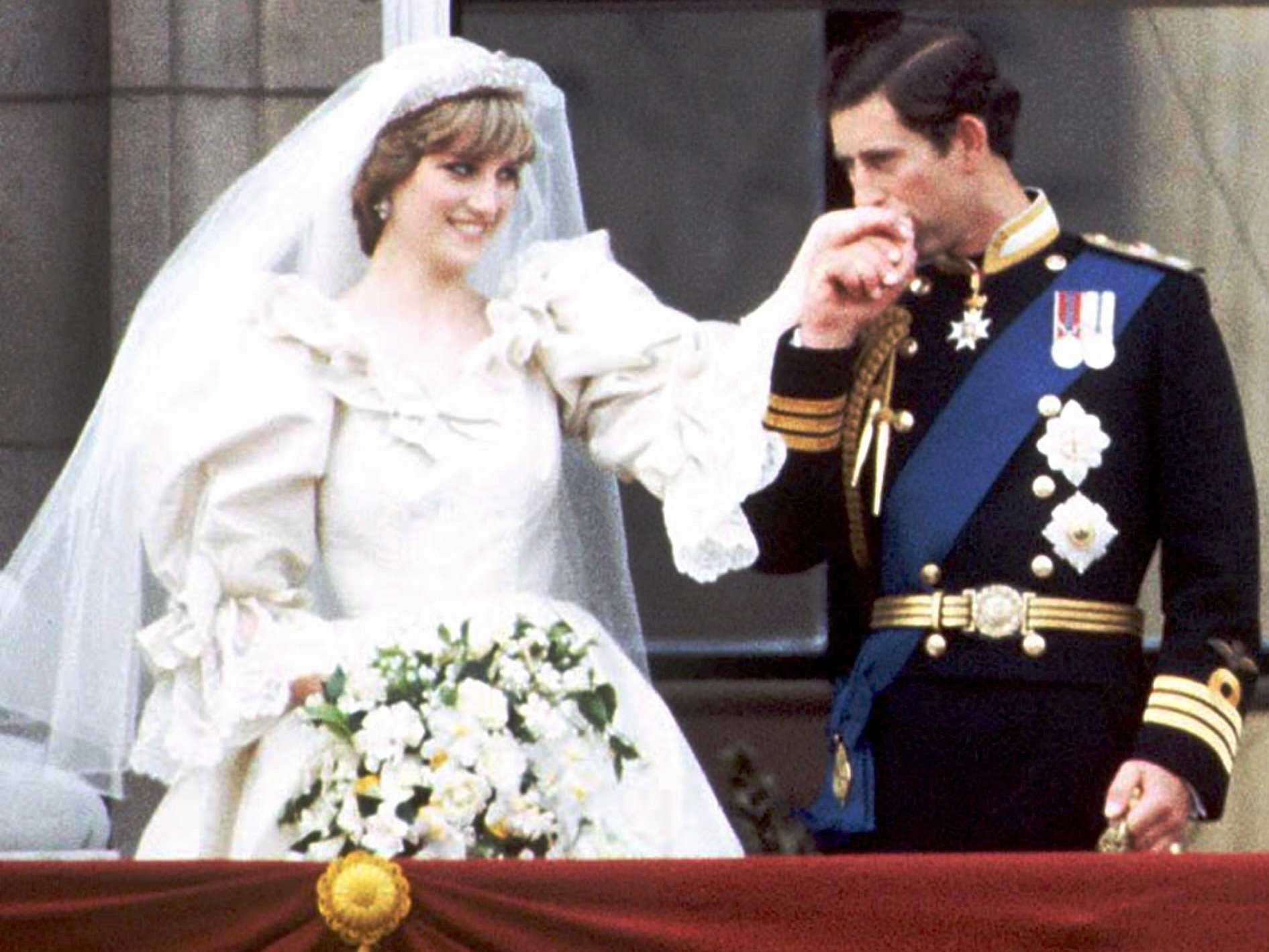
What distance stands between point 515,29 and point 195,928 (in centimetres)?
286

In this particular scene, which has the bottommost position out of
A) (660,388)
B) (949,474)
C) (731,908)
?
(731,908)

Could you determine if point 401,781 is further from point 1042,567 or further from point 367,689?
point 1042,567

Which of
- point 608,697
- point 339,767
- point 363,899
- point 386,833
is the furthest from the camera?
point 608,697

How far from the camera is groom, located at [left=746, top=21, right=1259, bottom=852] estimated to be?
5.22 m

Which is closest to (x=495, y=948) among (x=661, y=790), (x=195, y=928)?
(x=195, y=928)

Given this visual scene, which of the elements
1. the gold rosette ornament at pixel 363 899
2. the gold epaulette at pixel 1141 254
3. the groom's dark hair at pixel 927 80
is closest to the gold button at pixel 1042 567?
the gold epaulette at pixel 1141 254

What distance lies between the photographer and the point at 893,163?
5270 millimetres

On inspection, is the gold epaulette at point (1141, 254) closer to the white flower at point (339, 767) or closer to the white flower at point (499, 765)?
the white flower at point (499, 765)

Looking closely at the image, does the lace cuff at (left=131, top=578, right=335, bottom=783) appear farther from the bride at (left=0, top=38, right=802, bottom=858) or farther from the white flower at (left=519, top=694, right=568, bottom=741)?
the white flower at (left=519, top=694, right=568, bottom=741)

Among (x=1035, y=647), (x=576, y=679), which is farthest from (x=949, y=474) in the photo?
(x=576, y=679)

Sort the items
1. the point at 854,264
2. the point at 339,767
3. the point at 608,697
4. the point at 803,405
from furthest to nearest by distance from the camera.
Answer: the point at 803,405 < the point at 854,264 < the point at 608,697 < the point at 339,767

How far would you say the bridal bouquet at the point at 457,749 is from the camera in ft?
16.1

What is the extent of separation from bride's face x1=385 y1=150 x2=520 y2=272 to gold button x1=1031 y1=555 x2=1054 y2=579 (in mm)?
849

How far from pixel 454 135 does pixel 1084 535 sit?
983 mm
